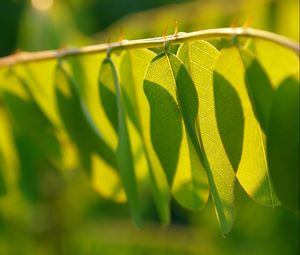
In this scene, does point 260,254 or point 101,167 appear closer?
point 101,167

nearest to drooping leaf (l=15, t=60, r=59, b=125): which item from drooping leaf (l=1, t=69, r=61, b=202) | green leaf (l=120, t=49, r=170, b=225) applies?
drooping leaf (l=1, t=69, r=61, b=202)

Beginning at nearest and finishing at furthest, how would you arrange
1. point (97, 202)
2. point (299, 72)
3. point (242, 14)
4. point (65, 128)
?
1. point (299, 72)
2. point (65, 128)
3. point (242, 14)
4. point (97, 202)

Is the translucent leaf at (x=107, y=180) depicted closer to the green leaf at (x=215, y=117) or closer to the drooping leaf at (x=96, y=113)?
the drooping leaf at (x=96, y=113)

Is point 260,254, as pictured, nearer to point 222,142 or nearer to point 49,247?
point 49,247

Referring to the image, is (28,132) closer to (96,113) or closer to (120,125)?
(96,113)

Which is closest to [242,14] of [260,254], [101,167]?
[101,167]

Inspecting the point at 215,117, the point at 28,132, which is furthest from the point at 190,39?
the point at 28,132
